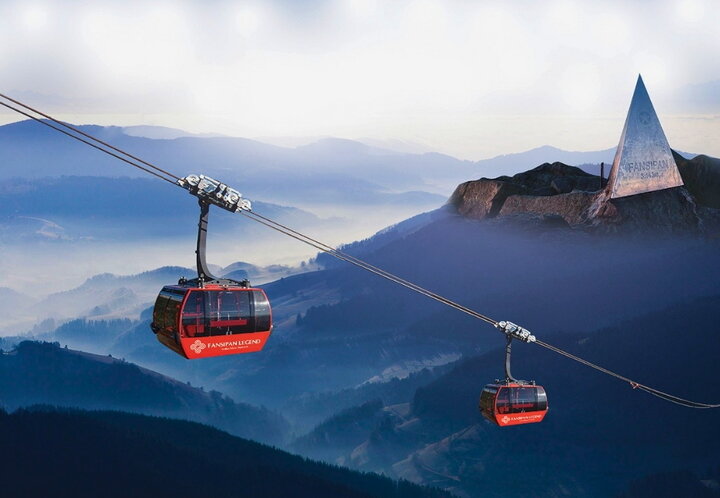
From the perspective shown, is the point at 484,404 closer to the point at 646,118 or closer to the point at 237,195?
the point at 237,195

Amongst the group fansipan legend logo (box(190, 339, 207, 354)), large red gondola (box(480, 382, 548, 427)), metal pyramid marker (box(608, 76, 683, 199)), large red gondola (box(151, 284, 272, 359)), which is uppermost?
metal pyramid marker (box(608, 76, 683, 199))

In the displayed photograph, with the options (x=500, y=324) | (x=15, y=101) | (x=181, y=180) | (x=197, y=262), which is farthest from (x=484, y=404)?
(x=15, y=101)

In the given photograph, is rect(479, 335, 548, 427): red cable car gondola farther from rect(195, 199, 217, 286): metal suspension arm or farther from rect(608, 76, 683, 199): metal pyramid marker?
rect(608, 76, 683, 199): metal pyramid marker

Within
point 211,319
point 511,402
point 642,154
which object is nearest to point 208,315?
point 211,319

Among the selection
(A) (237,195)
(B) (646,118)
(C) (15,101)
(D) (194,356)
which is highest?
(B) (646,118)

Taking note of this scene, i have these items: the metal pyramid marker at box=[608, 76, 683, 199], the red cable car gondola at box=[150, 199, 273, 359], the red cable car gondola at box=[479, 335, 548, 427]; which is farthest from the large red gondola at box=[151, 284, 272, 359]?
the metal pyramid marker at box=[608, 76, 683, 199]

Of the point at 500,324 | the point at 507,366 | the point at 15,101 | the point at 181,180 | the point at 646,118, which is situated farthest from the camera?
the point at 646,118

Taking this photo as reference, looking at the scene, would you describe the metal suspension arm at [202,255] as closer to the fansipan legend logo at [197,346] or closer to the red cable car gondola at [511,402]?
the fansipan legend logo at [197,346]

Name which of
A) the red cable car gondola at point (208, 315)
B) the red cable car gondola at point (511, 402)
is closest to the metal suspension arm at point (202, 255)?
the red cable car gondola at point (208, 315)
